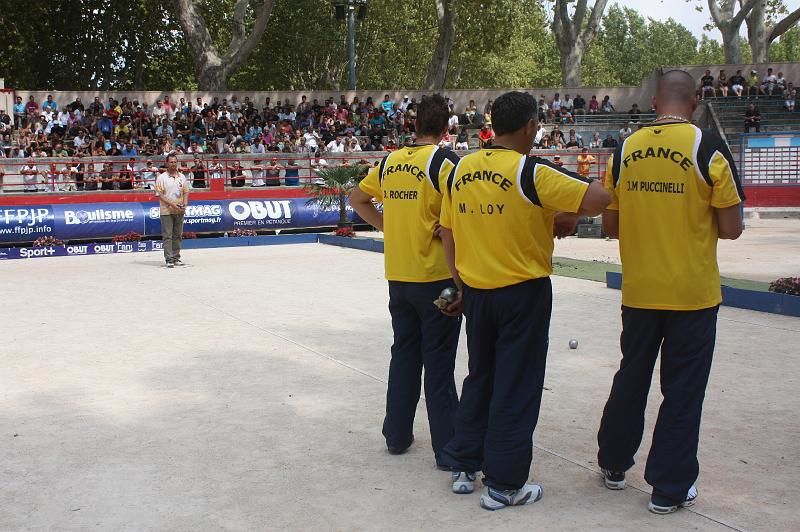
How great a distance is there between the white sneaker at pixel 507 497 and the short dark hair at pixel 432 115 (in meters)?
2.00

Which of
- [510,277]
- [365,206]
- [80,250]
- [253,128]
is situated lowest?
[80,250]

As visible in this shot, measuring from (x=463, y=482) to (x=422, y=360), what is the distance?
87 centimetres

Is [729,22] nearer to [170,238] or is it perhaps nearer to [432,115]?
[170,238]

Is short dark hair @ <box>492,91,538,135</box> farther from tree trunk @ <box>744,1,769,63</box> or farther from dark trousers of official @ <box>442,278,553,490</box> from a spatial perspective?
tree trunk @ <box>744,1,769,63</box>

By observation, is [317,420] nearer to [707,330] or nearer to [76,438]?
[76,438]

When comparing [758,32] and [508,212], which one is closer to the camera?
[508,212]

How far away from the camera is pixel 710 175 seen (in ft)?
14.5

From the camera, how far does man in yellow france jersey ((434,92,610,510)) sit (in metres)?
4.58

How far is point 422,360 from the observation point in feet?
18.0

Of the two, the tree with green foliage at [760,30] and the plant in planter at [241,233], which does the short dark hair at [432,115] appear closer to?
the plant in planter at [241,233]

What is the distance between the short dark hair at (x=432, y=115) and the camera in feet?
17.3

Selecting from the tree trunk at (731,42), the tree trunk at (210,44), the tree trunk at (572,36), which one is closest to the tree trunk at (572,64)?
the tree trunk at (572,36)

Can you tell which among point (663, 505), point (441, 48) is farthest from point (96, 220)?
point (441, 48)

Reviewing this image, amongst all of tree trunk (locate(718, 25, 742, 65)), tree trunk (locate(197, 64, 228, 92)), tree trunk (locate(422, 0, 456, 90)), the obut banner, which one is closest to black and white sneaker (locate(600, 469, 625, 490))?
the obut banner
